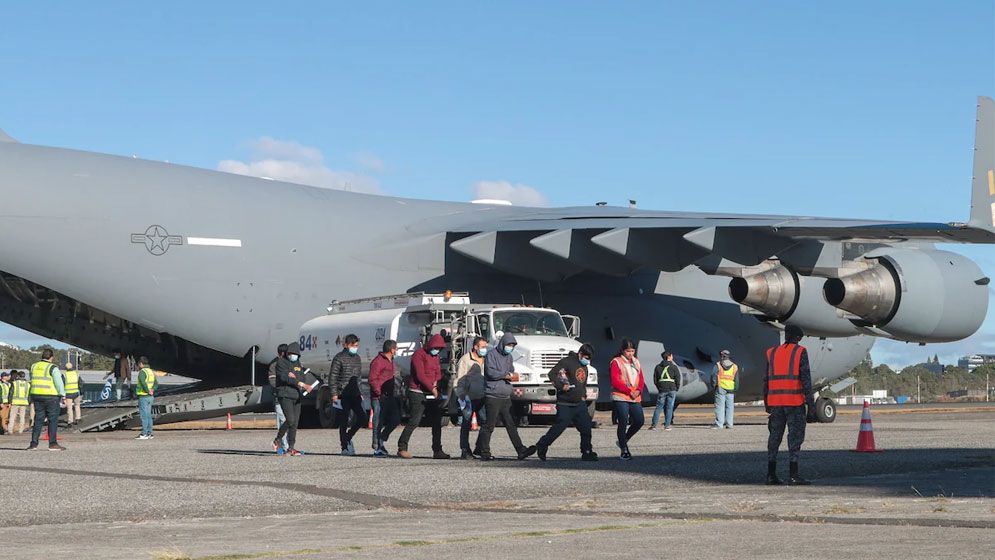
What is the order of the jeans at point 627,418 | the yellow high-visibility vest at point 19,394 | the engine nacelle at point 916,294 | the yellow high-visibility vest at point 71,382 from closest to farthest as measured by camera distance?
the jeans at point 627,418
the engine nacelle at point 916,294
the yellow high-visibility vest at point 71,382
the yellow high-visibility vest at point 19,394

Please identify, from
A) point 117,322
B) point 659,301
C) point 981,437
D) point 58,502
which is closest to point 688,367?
point 659,301

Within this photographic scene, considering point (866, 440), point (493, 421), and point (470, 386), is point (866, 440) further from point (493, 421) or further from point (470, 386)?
point (470, 386)

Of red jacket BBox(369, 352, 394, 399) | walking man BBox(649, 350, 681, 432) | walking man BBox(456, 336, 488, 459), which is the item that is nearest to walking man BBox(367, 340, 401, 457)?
red jacket BBox(369, 352, 394, 399)

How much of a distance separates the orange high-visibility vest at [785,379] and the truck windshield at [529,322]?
10502mm

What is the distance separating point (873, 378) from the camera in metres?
92.8

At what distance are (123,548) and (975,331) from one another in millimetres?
21229

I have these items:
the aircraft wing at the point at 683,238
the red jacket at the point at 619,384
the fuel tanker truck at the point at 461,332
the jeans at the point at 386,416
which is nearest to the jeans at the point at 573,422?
the red jacket at the point at 619,384

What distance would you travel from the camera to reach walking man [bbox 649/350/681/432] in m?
25.1

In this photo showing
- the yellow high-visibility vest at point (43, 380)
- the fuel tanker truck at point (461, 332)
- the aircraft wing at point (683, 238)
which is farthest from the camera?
the fuel tanker truck at point (461, 332)

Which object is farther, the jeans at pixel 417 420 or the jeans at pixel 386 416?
the jeans at pixel 386 416

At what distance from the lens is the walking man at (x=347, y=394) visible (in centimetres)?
1756

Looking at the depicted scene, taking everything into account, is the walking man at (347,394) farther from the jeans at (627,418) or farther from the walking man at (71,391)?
the walking man at (71,391)

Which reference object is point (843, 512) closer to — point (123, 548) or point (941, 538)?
point (941, 538)

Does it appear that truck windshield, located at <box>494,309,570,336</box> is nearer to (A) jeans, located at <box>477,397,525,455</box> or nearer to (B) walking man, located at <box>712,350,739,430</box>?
(B) walking man, located at <box>712,350,739,430</box>
